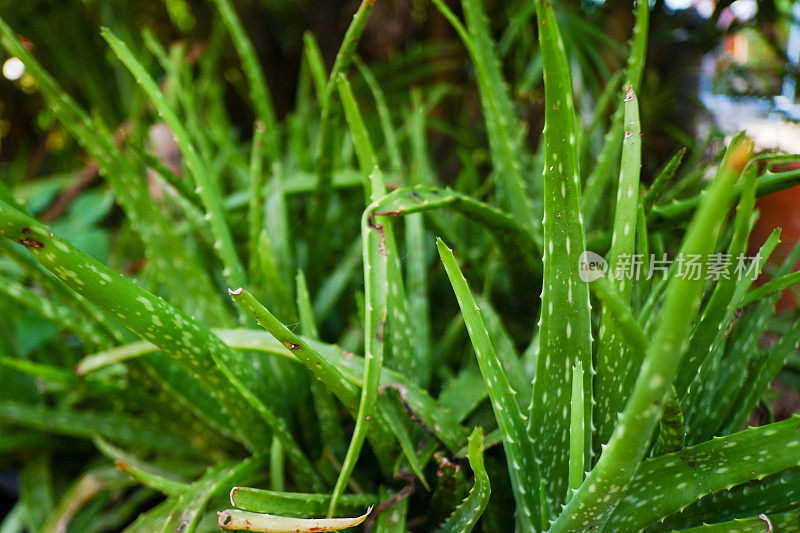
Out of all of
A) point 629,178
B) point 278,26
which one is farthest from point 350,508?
point 278,26

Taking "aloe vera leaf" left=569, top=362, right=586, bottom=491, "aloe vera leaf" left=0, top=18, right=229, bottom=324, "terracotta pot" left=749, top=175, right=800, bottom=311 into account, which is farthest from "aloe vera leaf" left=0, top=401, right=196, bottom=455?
"terracotta pot" left=749, top=175, right=800, bottom=311

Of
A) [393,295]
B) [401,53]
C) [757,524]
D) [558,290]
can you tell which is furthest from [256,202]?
[401,53]

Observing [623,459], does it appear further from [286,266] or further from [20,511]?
[20,511]

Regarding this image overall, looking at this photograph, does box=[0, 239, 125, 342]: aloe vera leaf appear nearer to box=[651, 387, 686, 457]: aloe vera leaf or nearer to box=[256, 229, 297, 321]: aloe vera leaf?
box=[256, 229, 297, 321]: aloe vera leaf

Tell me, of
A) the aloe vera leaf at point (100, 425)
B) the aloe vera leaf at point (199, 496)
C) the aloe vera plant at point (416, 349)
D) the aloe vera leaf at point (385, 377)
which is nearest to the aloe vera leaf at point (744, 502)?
the aloe vera plant at point (416, 349)

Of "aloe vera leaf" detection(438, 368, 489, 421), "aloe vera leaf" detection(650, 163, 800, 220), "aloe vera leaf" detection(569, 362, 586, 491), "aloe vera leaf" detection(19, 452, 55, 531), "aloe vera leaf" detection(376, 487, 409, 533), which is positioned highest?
"aloe vera leaf" detection(650, 163, 800, 220)
